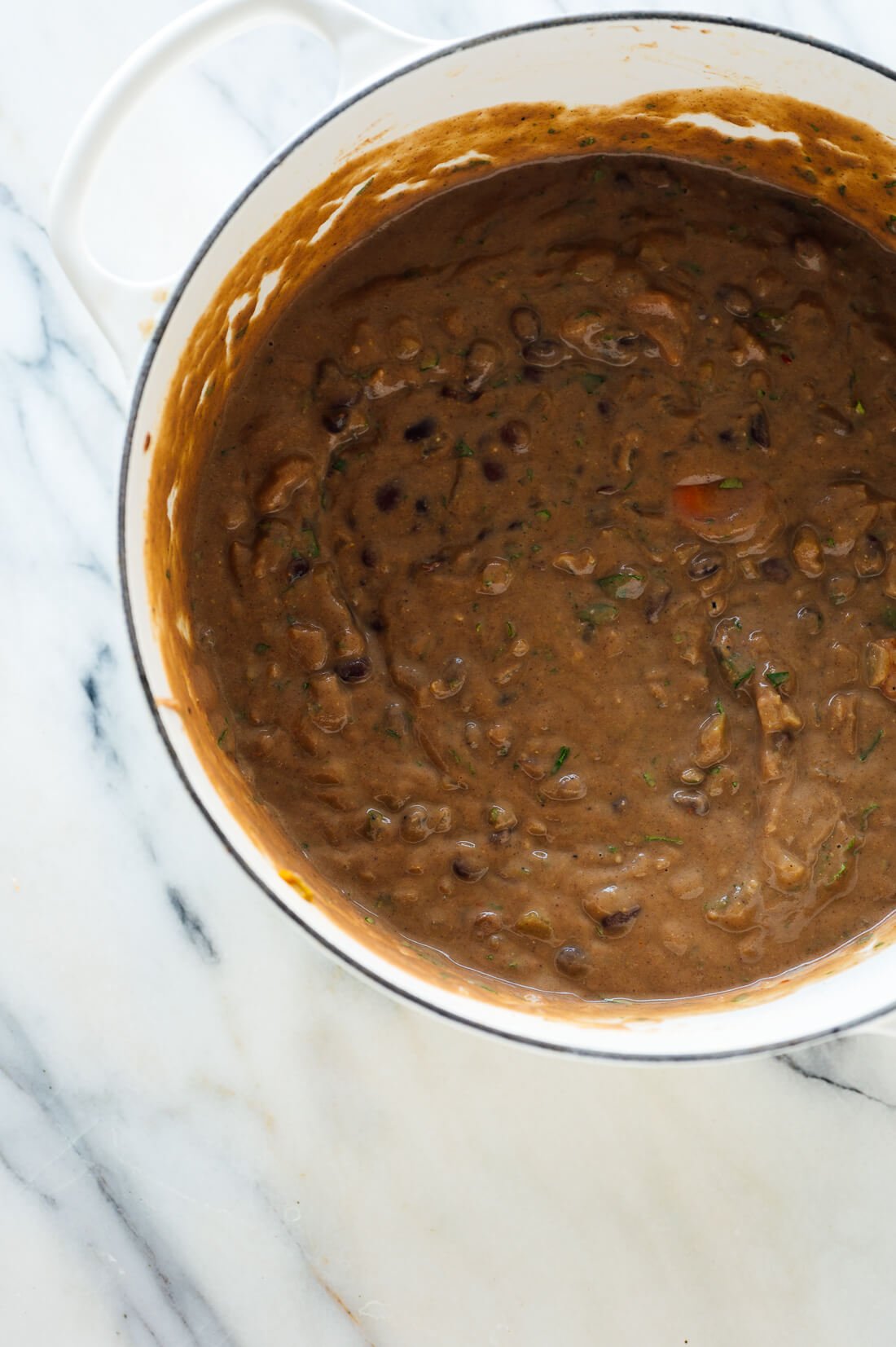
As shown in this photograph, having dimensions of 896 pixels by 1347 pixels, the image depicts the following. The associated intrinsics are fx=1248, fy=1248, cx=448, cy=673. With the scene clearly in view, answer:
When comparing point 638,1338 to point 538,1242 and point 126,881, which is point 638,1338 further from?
point 126,881

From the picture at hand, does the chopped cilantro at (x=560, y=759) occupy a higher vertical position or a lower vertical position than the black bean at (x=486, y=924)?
higher

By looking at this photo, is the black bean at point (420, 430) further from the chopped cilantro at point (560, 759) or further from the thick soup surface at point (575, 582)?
the chopped cilantro at point (560, 759)

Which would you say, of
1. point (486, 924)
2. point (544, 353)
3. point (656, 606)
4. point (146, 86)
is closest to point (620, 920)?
point (486, 924)

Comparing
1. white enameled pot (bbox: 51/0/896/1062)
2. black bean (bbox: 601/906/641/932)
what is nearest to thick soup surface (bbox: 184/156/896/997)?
black bean (bbox: 601/906/641/932)

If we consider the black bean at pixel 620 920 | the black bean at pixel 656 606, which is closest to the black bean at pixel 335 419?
the black bean at pixel 656 606

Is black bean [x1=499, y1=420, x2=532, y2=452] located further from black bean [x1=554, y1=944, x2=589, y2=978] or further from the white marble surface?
black bean [x1=554, y1=944, x2=589, y2=978]

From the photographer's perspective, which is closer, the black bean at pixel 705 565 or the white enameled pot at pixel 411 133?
the white enameled pot at pixel 411 133
